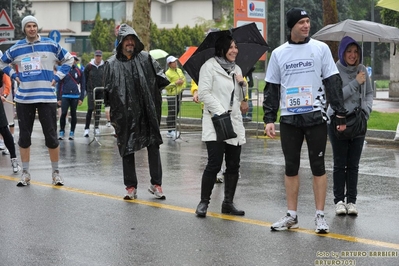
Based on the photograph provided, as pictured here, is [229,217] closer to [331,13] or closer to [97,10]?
[331,13]

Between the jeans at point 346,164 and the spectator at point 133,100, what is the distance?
214 centimetres

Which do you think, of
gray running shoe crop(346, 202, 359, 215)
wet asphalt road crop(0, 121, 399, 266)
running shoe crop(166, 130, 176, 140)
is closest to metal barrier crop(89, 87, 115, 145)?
running shoe crop(166, 130, 176, 140)

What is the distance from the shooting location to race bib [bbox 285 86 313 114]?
26.6 ft

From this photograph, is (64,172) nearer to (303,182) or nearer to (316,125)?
(303,182)

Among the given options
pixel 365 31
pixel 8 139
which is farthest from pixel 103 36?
pixel 8 139

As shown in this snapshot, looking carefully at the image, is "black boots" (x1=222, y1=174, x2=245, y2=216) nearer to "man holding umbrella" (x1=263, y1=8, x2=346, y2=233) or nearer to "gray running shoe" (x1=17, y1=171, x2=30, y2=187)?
"man holding umbrella" (x1=263, y1=8, x2=346, y2=233)

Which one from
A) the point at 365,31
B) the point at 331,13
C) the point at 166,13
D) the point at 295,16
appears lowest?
the point at 295,16

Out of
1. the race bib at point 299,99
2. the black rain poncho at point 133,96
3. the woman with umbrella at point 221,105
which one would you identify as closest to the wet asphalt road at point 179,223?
the woman with umbrella at point 221,105

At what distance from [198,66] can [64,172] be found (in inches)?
165

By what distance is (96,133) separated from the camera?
1908 centimetres

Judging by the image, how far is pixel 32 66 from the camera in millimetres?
11398

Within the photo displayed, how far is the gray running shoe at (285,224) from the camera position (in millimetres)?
8273

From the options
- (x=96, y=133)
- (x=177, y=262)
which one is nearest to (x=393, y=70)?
(x=96, y=133)

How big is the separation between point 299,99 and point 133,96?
2670mm
